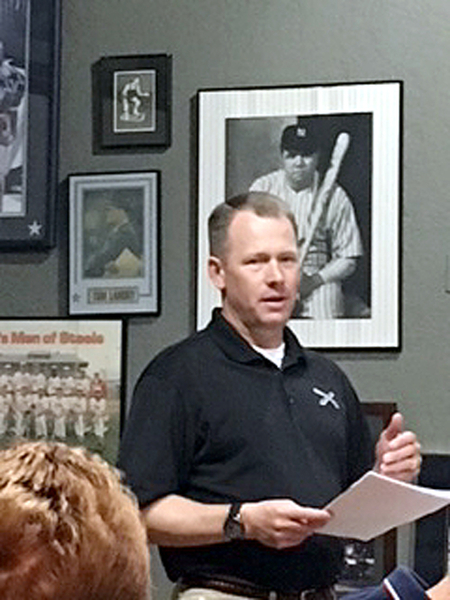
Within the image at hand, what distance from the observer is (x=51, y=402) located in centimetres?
A: 353

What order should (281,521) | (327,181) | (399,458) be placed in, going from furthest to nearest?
1. (327,181)
2. (399,458)
3. (281,521)

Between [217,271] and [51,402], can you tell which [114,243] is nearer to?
[51,402]

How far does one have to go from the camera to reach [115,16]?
359cm

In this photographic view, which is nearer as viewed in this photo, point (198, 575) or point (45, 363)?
point (198, 575)

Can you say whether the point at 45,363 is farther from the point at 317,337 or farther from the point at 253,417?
the point at 253,417

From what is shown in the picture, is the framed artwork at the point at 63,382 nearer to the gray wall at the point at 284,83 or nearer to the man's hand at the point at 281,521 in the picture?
the gray wall at the point at 284,83

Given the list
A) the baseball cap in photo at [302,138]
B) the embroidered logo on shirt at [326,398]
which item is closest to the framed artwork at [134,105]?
the baseball cap in photo at [302,138]

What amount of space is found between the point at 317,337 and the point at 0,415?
→ 878 mm

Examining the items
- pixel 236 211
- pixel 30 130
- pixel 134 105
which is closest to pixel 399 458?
pixel 236 211

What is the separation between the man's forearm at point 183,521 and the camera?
2.50 metres

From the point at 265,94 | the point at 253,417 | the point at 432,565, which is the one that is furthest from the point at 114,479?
the point at 265,94

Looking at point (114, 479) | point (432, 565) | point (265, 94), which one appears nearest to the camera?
point (114, 479)

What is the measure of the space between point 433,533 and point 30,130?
1.48 m

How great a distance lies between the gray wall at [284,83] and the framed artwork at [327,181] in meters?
0.04
